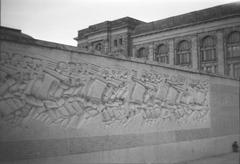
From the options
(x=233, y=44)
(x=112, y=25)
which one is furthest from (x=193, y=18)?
(x=112, y=25)

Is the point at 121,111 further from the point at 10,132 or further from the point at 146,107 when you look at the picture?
the point at 10,132

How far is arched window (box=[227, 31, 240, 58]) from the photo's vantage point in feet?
110

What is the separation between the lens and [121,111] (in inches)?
304

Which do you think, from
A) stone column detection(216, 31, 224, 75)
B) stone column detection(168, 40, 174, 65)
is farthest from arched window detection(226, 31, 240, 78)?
stone column detection(168, 40, 174, 65)

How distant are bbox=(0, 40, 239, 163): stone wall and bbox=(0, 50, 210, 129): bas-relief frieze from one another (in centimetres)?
2

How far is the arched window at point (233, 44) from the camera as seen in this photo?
3350cm

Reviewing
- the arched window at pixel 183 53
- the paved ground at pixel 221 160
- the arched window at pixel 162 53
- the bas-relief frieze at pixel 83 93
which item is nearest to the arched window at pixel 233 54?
the arched window at pixel 183 53

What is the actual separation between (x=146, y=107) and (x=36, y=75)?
3685mm

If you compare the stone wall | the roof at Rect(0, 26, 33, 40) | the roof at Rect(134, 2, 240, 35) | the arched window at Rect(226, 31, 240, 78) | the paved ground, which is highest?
the roof at Rect(134, 2, 240, 35)

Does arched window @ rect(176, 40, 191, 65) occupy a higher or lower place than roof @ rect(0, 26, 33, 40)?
higher

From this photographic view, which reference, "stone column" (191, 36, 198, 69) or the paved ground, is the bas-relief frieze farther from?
"stone column" (191, 36, 198, 69)

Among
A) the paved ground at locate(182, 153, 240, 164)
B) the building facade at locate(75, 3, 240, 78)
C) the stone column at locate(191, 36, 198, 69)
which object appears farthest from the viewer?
the stone column at locate(191, 36, 198, 69)

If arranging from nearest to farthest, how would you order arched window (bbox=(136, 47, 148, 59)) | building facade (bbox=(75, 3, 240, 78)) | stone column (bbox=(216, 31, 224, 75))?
building facade (bbox=(75, 3, 240, 78)) → stone column (bbox=(216, 31, 224, 75)) → arched window (bbox=(136, 47, 148, 59))

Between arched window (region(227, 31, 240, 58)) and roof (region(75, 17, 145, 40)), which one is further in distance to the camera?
roof (region(75, 17, 145, 40))
